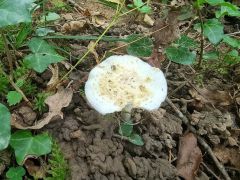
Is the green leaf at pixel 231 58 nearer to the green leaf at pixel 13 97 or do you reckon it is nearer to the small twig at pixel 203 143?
the small twig at pixel 203 143

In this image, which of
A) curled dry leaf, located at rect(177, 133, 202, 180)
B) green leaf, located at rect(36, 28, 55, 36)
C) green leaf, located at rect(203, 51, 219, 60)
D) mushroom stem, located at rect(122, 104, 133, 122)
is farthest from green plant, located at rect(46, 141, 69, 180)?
green leaf, located at rect(203, 51, 219, 60)

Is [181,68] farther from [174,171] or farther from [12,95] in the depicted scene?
[12,95]

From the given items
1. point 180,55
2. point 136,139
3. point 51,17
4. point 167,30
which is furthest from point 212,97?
point 51,17

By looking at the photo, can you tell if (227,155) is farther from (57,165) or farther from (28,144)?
(28,144)

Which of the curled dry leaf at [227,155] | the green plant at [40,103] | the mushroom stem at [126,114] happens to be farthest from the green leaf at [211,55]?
the green plant at [40,103]

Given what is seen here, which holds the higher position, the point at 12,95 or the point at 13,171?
the point at 12,95

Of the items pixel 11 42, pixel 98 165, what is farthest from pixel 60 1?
pixel 98 165

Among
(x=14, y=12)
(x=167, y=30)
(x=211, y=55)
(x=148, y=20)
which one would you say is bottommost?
(x=148, y=20)
